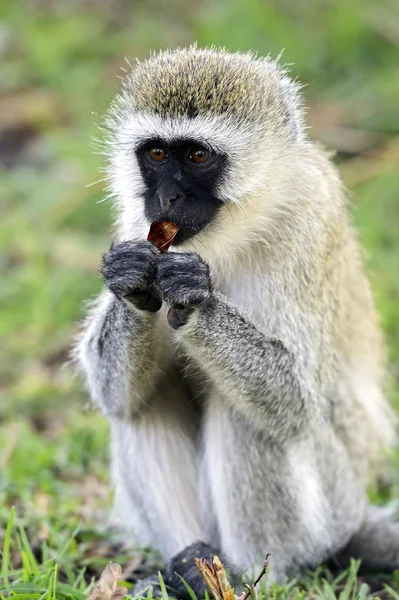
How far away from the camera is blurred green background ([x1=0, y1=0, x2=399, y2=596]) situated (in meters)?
6.87

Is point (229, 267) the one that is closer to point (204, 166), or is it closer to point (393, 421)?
point (204, 166)

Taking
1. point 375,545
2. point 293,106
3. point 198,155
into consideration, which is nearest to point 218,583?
point 375,545

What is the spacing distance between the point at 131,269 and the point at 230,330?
60 cm

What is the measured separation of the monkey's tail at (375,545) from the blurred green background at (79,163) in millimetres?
818

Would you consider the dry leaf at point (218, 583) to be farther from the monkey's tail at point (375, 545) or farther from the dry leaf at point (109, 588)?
the monkey's tail at point (375, 545)

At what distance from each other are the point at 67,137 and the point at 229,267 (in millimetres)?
7852

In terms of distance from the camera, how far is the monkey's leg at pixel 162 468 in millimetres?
5324

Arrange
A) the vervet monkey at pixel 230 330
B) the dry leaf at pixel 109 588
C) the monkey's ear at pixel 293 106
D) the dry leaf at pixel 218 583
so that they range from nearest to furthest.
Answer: the dry leaf at pixel 218 583 < the dry leaf at pixel 109 588 < the vervet monkey at pixel 230 330 < the monkey's ear at pixel 293 106

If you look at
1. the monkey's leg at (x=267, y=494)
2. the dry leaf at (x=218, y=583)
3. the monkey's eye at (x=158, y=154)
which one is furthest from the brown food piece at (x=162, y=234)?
the dry leaf at (x=218, y=583)

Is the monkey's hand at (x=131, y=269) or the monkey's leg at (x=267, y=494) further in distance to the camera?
the monkey's leg at (x=267, y=494)

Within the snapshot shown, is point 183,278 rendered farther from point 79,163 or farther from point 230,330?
point 79,163

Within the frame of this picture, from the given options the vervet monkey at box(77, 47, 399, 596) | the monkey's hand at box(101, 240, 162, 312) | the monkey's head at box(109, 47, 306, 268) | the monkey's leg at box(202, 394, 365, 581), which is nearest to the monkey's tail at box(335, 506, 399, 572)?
the vervet monkey at box(77, 47, 399, 596)

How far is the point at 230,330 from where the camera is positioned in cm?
478

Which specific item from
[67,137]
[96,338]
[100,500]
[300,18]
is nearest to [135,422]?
[96,338]
